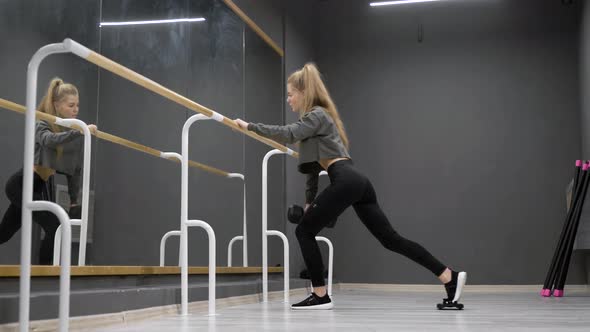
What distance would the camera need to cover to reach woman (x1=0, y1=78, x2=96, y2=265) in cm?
238

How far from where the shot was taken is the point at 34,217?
259 centimetres

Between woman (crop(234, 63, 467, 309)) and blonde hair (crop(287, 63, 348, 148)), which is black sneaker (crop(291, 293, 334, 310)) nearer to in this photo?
woman (crop(234, 63, 467, 309))

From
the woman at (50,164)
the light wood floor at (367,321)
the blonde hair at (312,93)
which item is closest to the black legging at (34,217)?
the woman at (50,164)

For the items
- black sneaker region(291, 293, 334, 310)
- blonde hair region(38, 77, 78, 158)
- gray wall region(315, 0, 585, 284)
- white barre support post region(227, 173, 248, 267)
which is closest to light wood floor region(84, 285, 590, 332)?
black sneaker region(291, 293, 334, 310)

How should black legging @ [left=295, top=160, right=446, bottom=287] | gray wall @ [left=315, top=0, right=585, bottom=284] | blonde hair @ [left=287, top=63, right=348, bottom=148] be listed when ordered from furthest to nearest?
gray wall @ [left=315, top=0, right=585, bottom=284] < blonde hair @ [left=287, top=63, right=348, bottom=148] < black legging @ [left=295, top=160, right=446, bottom=287]

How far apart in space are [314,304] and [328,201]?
47 centimetres

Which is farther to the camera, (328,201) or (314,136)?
(314,136)

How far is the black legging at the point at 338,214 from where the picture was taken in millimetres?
3049

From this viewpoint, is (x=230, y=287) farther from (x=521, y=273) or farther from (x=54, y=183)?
(x=521, y=273)

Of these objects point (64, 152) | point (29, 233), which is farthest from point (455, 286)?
point (29, 233)

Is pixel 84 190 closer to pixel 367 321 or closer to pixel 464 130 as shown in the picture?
pixel 367 321

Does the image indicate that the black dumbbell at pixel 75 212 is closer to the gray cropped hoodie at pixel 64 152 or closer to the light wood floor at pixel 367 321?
the gray cropped hoodie at pixel 64 152

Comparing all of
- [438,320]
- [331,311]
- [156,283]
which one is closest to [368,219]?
[331,311]

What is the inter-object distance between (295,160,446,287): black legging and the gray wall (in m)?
3.15
